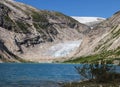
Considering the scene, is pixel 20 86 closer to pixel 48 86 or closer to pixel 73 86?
pixel 48 86

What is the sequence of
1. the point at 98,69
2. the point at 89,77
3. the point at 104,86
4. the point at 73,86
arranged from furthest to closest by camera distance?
the point at 89,77
the point at 98,69
the point at 73,86
the point at 104,86

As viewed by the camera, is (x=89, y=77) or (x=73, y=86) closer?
(x=73, y=86)

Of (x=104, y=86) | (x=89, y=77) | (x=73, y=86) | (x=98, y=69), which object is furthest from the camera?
(x=89, y=77)

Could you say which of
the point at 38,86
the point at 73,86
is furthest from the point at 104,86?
the point at 38,86

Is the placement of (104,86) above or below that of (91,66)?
below

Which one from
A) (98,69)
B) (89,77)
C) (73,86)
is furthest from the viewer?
(89,77)

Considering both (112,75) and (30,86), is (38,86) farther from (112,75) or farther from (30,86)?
(112,75)

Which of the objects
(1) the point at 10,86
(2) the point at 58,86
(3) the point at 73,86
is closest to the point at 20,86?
(1) the point at 10,86

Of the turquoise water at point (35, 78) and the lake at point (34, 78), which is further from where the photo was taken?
the turquoise water at point (35, 78)

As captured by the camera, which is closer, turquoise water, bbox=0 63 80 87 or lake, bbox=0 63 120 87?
lake, bbox=0 63 120 87
